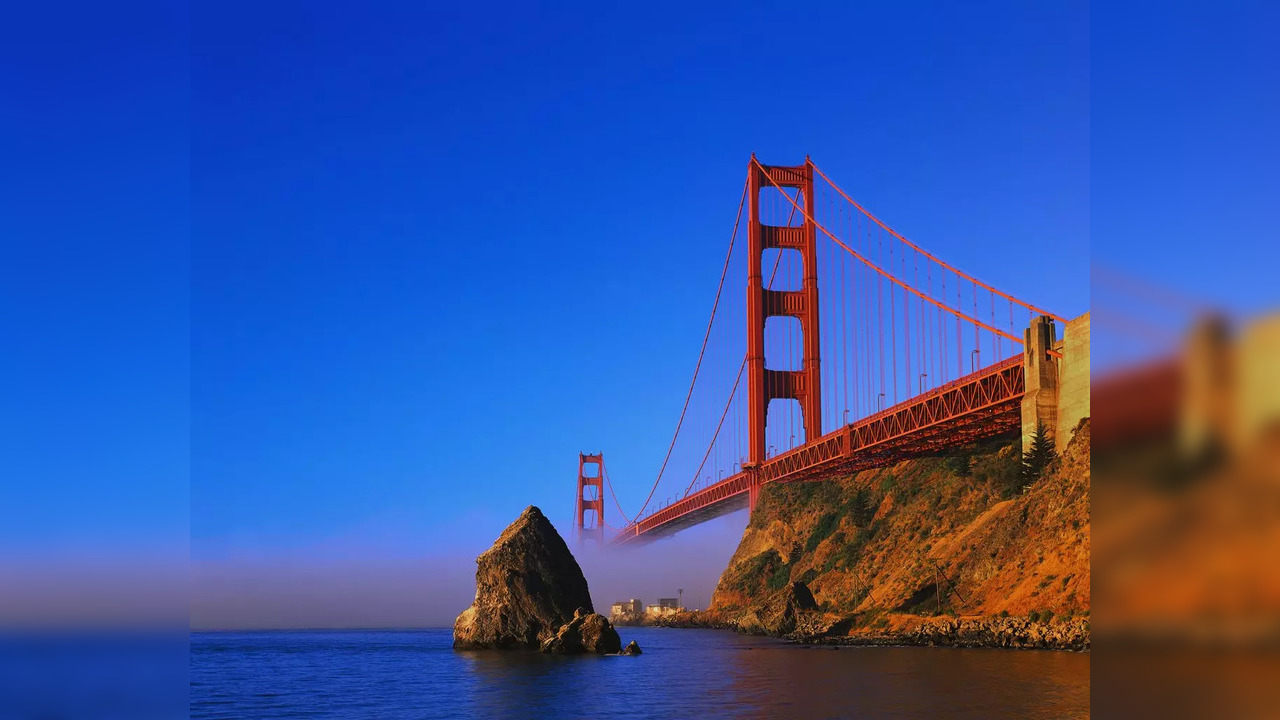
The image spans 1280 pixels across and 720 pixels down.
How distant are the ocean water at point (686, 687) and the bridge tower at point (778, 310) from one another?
149ft

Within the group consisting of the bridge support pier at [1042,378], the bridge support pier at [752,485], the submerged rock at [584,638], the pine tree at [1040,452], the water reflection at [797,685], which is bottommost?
the submerged rock at [584,638]

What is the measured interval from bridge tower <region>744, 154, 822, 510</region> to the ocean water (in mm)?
45312

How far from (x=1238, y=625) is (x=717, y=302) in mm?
127569

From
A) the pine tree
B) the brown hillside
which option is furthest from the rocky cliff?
the pine tree

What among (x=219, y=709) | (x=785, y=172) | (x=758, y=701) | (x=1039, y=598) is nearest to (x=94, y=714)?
(x=758, y=701)

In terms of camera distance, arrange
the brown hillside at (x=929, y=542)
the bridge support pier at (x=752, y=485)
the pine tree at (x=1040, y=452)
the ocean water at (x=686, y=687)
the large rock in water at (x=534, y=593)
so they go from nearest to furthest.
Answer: the ocean water at (x=686, y=687)
the brown hillside at (x=929, y=542)
the pine tree at (x=1040, y=452)
the large rock in water at (x=534, y=593)
the bridge support pier at (x=752, y=485)

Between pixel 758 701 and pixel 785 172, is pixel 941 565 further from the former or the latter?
pixel 785 172

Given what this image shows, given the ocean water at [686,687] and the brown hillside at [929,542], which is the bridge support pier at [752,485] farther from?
the ocean water at [686,687]

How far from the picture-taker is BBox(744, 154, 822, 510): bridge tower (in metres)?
104

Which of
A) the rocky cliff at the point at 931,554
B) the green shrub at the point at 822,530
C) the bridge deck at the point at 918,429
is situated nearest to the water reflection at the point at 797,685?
the rocky cliff at the point at 931,554

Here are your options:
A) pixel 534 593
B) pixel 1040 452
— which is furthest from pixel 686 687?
pixel 1040 452

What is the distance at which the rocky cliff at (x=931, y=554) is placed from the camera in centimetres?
→ 5400

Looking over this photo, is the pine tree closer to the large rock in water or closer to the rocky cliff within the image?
the rocky cliff

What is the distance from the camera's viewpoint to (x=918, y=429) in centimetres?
6956
